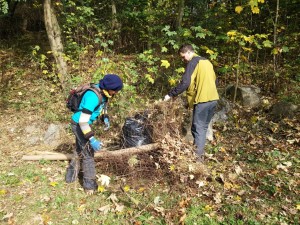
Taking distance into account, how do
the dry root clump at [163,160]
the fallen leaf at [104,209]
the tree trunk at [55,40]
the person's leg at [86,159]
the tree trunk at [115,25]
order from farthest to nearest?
1. the tree trunk at [115,25]
2. the tree trunk at [55,40]
3. the dry root clump at [163,160]
4. the person's leg at [86,159]
5. the fallen leaf at [104,209]

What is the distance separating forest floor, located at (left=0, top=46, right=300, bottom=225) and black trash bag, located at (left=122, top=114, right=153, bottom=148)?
275mm

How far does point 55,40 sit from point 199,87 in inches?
201

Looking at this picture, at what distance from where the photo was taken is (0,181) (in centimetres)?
466

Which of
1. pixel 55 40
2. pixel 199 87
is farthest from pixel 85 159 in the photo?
pixel 55 40

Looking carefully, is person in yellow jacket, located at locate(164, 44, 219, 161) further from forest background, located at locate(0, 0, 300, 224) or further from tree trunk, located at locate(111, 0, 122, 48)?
tree trunk, located at locate(111, 0, 122, 48)

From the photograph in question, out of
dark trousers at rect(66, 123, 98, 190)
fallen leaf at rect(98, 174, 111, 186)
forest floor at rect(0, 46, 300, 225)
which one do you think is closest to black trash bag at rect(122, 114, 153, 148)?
forest floor at rect(0, 46, 300, 225)

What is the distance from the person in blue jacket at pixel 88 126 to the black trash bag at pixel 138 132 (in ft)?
1.86

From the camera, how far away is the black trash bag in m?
4.90

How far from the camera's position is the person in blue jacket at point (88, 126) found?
147 inches

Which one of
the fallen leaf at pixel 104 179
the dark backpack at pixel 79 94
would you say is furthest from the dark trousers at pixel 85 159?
the dark backpack at pixel 79 94

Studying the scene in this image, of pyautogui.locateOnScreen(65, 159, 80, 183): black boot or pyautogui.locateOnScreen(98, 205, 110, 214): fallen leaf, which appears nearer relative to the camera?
pyautogui.locateOnScreen(98, 205, 110, 214): fallen leaf

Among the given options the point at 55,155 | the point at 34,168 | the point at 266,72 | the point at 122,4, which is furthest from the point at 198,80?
the point at 122,4

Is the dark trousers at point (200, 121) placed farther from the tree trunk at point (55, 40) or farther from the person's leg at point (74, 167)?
the tree trunk at point (55, 40)

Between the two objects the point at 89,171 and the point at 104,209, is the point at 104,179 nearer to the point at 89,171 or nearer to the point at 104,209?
the point at 89,171
